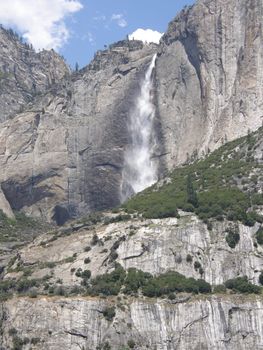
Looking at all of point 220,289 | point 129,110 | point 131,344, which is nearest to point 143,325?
point 131,344

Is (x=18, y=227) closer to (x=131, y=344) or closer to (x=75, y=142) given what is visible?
(x=75, y=142)

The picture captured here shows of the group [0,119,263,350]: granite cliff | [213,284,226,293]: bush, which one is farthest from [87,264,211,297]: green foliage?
[213,284,226,293]: bush

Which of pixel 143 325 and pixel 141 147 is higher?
pixel 141 147

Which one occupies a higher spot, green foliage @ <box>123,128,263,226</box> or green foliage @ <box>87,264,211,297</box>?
green foliage @ <box>123,128,263,226</box>

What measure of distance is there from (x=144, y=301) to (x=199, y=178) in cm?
3118

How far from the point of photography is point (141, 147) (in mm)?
148000

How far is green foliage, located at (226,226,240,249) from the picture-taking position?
325ft

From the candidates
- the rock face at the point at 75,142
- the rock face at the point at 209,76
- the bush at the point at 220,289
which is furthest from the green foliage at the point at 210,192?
the rock face at the point at 75,142

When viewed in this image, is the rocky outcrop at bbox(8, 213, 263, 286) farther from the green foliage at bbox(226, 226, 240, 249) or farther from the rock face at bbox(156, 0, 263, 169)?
the rock face at bbox(156, 0, 263, 169)

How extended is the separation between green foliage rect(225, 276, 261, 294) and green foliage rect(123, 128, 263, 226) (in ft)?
29.9

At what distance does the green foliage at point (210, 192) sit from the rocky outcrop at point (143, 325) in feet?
46.6

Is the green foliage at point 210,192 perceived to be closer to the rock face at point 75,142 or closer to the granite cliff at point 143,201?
the granite cliff at point 143,201

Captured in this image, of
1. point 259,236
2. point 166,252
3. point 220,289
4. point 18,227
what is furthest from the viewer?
point 18,227

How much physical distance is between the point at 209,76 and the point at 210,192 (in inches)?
1526
